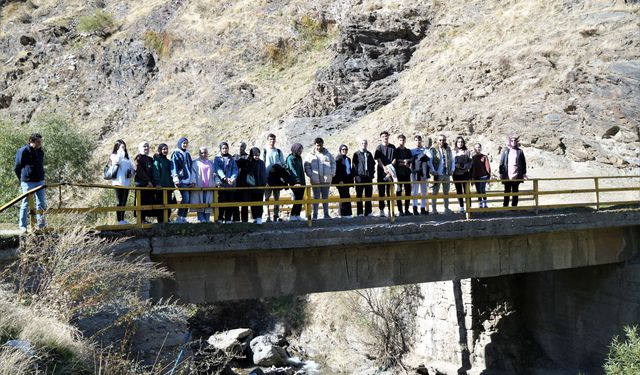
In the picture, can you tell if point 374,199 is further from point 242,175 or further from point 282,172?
point 242,175

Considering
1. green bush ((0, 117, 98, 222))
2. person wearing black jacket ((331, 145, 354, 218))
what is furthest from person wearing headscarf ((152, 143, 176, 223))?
green bush ((0, 117, 98, 222))

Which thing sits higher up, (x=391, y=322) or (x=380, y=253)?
(x=380, y=253)

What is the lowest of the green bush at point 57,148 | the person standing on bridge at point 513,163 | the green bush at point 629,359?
the green bush at point 629,359

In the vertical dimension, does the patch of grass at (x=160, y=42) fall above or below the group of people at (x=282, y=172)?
above

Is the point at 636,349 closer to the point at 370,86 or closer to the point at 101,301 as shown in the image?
the point at 101,301

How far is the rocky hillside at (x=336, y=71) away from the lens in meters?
22.1

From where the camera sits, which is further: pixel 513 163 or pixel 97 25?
pixel 97 25

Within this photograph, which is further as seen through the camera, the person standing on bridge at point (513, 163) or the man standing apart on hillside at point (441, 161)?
the person standing on bridge at point (513, 163)

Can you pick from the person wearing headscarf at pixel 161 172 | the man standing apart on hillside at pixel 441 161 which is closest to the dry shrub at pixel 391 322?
the man standing apart on hillside at pixel 441 161

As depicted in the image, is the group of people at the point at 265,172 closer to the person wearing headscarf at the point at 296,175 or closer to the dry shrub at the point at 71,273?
the person wearing headscarf at the point at 296,175

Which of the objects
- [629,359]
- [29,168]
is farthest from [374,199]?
[629,359]

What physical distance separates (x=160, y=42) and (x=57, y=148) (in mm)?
21109

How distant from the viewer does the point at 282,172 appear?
11.0 m

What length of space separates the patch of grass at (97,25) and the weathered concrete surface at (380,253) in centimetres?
4178
